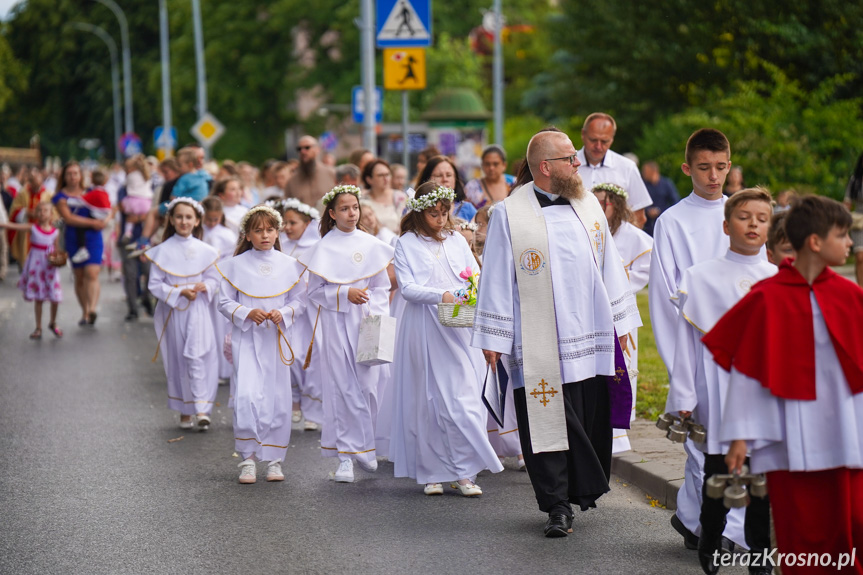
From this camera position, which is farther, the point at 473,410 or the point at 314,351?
the point at 314,351

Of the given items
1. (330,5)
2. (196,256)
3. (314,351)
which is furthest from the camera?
(330,5)

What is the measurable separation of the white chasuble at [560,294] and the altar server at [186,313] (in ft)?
12.8

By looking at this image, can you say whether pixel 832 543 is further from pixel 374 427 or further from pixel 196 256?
pixel 196 256

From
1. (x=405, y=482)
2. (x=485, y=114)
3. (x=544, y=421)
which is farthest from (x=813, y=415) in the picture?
(x=485, y=114)

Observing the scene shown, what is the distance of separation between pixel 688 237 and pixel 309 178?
7460mm

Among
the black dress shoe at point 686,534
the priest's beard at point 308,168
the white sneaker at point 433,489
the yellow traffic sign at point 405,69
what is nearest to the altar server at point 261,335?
the white sneaker at point 433,489

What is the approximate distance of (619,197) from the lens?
8664 millimetres

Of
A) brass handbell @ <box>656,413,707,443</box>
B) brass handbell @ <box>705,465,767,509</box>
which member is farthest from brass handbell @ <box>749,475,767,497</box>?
brass handbell @ <box>656,413,707,443</box>

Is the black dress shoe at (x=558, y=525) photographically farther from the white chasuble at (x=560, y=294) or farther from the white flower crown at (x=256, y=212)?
the white flower crown at (x=256, y=212)

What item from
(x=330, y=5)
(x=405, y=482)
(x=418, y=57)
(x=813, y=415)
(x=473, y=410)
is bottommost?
(x=405, y=482)

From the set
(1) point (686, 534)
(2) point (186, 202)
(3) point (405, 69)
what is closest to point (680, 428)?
(1) point (686, 534)

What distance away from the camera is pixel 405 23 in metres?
14.7

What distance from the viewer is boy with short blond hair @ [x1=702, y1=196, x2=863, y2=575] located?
471 cm

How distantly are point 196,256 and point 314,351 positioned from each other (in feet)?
5.72
